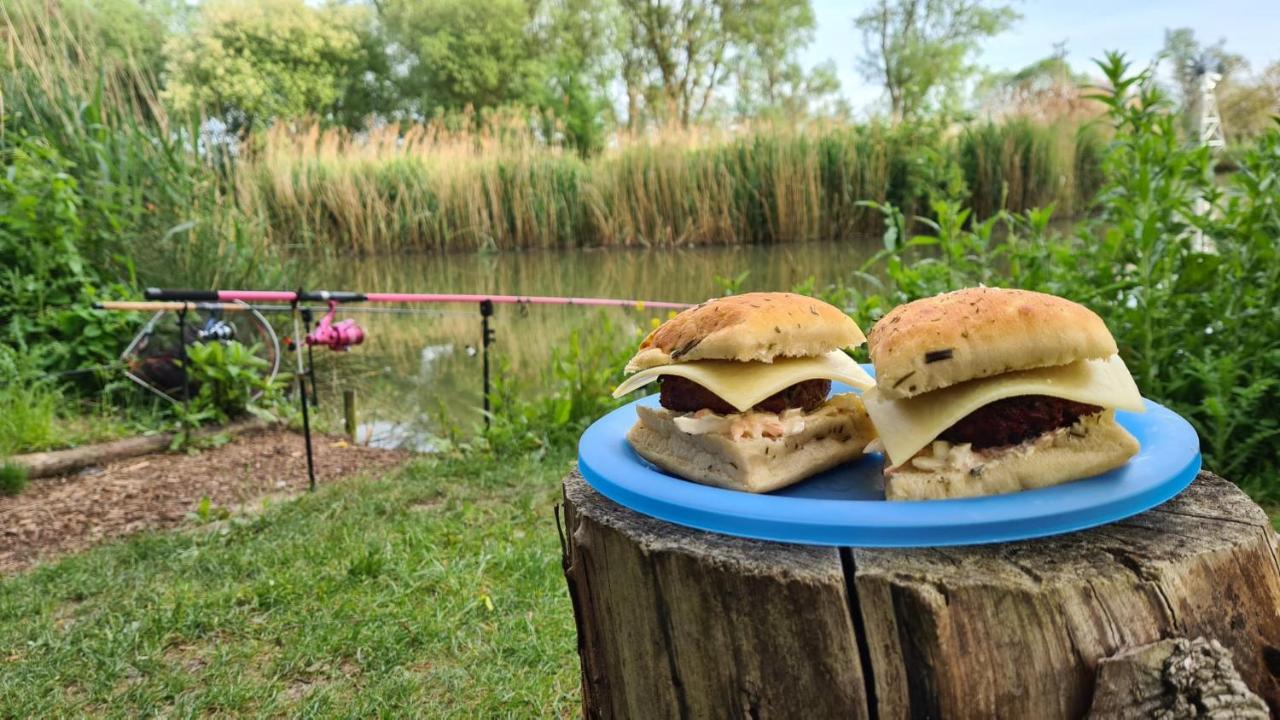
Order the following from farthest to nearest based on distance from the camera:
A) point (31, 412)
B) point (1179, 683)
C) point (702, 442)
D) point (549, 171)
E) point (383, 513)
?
point (549, 171), point (31, 412), point (383, 513), point (702, 442), point (1179, 683)

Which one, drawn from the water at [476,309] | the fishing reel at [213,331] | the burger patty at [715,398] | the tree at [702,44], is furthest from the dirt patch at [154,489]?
the tree at [702,44]

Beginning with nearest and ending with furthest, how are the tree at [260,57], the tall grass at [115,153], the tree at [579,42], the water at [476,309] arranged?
the tall grass at [115,153] < the water at [476,309] < the tree at [260,57] < the tree at [579,42]

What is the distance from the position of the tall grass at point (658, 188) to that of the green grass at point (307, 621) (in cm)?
865

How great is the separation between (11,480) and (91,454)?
0.42 meters

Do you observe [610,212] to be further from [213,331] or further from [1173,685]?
[1173,685]

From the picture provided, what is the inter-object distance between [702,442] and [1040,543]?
49 centimetres

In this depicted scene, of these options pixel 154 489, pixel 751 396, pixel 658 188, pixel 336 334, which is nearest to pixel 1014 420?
pixel 751 396

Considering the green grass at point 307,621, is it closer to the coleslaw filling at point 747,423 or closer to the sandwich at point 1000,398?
the coleslaw filling at point 747,423

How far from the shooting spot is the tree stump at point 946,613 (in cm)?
92

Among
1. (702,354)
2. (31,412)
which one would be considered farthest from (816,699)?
(31,412)

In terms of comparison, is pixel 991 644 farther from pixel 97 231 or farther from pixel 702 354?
pixel 97 231

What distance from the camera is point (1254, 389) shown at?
8.46 feet

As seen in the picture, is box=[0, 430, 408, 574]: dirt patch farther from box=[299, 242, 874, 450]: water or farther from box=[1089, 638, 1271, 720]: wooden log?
box=[1089, 638, 1271, 720]: wooden log

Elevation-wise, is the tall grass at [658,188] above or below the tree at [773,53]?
below
